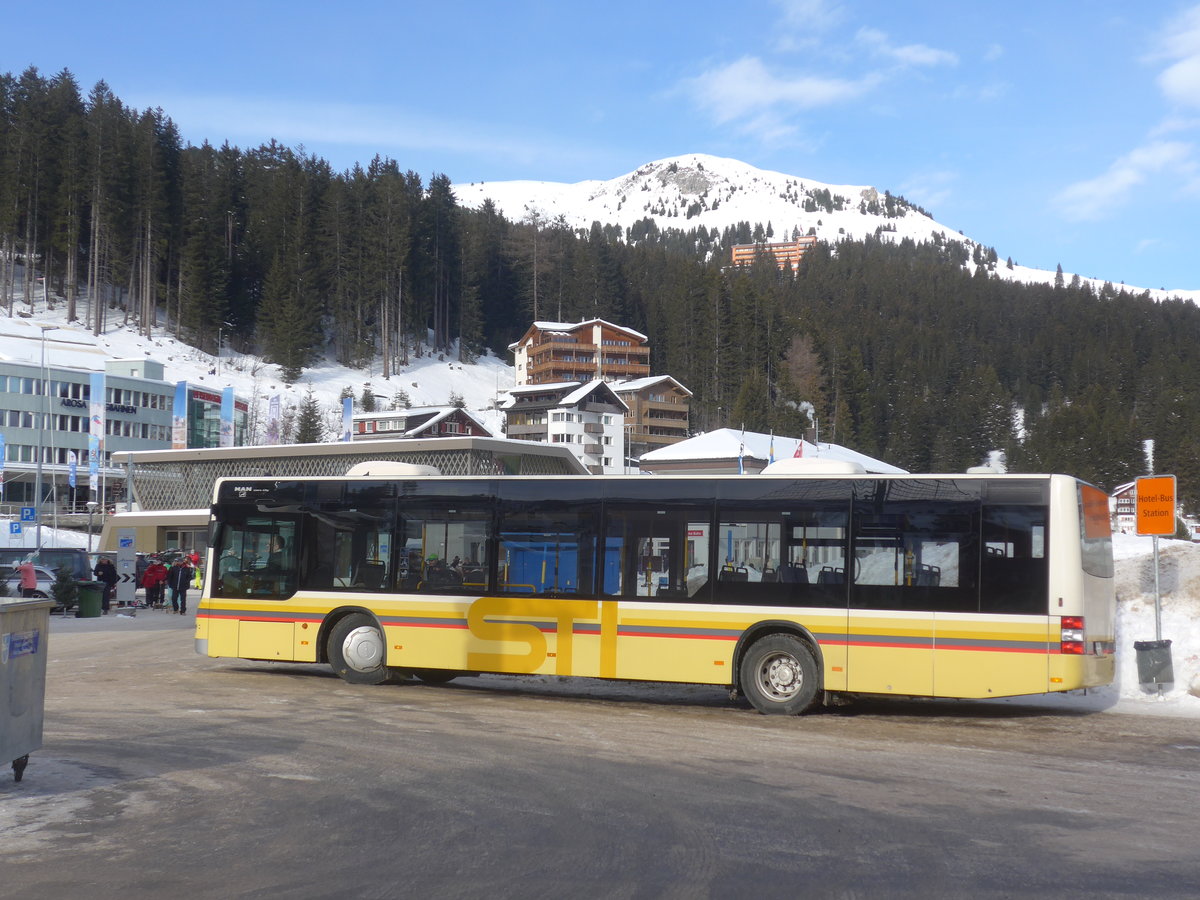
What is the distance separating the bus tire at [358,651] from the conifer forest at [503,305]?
88379 mm

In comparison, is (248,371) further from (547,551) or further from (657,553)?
(657,553)

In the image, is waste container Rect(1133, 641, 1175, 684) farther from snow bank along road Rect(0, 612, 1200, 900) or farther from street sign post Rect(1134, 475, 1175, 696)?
snow bank along road Rect(0, 612, 1200, 900)

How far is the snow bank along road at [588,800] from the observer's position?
6348 mm

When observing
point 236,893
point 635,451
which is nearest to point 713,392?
point 635,451

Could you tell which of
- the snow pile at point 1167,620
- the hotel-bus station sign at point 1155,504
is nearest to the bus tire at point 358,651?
the snow pile at point 1167,620

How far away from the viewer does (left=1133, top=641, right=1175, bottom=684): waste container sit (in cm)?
1472

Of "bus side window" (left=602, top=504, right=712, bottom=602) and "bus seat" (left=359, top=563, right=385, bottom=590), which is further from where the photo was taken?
"bus seat" (left=359, top=563, right=385, bottom=590)

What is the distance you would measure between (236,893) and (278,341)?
11729cm

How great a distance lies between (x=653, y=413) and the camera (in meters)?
126

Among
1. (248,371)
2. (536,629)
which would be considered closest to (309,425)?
(248,371)

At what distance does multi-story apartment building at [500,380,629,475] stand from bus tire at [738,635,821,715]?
313 ft

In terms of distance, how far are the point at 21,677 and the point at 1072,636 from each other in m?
10.1

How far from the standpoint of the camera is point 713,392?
133m

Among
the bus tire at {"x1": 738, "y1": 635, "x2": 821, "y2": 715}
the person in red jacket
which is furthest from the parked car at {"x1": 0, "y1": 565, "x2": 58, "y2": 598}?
the bus tire at {"x1": 738, "y1": 635, "x2": 821, "y2": 715}
